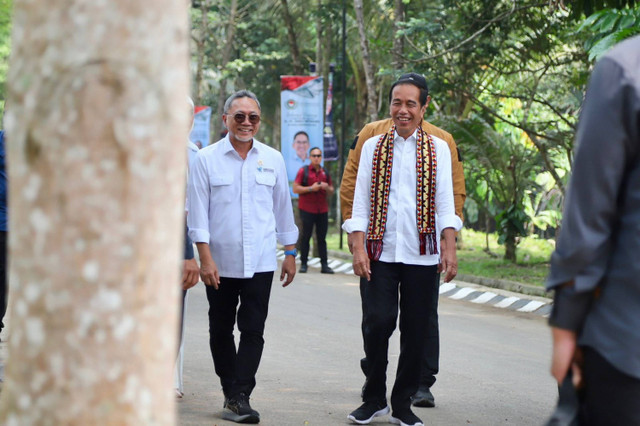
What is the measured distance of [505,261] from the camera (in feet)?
65.5

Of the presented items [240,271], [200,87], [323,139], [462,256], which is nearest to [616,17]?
[240,271]

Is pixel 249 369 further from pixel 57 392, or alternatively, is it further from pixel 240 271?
pixel 57 392

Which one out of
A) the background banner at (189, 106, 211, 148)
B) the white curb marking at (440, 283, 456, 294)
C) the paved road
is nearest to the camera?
the paved road

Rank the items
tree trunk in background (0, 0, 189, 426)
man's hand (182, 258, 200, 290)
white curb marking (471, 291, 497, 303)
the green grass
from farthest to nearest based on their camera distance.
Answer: the green grass < white curb marking (471, 291, 497, 303) < man's hand (182, 258, 200, 290) < tree trunk in background (0, 0, 189, 426)

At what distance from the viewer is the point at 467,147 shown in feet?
63.9

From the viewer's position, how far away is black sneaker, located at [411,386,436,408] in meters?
7.64

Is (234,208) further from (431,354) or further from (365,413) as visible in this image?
(431,354)

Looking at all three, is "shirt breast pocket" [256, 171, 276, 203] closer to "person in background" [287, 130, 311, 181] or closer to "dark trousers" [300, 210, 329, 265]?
"dark trousers" [300, 210, 329, 265]

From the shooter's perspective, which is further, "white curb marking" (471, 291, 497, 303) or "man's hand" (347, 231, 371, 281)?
"white curb marking" (471, 291, 497, 303)

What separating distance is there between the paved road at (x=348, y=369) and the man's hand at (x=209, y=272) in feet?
2.94

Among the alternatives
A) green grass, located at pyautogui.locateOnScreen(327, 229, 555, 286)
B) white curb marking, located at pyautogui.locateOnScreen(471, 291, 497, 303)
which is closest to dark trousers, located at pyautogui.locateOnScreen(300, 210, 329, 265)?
green grass, located at pyautogui.locateOnScreen(327, 229, 555, 286)

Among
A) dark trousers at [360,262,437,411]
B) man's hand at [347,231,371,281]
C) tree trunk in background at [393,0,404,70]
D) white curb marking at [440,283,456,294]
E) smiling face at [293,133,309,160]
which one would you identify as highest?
tree trunk in background at [393,0,404,70]

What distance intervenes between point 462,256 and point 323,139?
4.08 meters

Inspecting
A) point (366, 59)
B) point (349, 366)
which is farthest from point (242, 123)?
point (366, 59)
